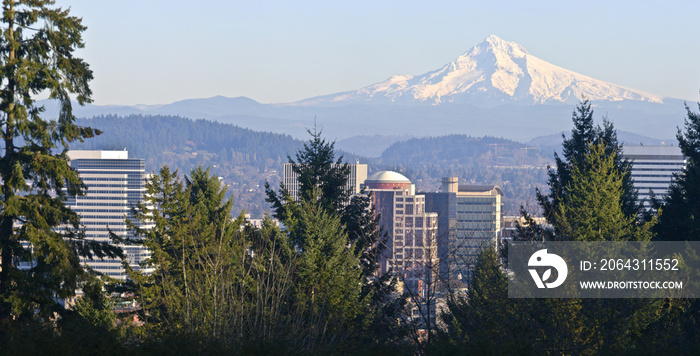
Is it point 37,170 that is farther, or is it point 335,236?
point 335,236

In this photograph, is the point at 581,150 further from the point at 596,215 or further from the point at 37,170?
the point at 37,170

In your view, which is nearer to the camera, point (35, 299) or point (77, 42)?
point (35, 299)

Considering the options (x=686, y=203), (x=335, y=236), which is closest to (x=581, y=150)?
(x=686, y=203)

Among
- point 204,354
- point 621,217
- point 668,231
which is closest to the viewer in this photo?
point 204,354

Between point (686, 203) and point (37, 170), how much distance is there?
933 inches

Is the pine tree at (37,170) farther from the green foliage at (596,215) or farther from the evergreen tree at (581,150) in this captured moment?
the evergreen tree at (581,150)

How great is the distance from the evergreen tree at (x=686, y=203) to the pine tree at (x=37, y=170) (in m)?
20.2

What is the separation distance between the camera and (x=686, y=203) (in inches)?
1289

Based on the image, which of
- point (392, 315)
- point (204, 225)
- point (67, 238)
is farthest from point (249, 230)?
point (67, 238)

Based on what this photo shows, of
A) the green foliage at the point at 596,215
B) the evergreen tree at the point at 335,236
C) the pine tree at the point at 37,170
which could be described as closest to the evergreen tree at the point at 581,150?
the green foliage at the point at 596,215

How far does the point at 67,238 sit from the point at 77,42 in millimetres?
5226

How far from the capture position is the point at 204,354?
13984mm

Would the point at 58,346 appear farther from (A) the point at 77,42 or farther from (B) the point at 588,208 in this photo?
(B) the point at 588,208

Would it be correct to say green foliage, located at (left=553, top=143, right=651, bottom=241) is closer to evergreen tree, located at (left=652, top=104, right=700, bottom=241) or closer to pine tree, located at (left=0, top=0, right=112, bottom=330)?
evergreen tree, located at (left=652, top=104, right=700, bottom=241)
